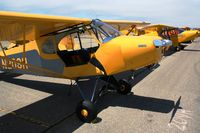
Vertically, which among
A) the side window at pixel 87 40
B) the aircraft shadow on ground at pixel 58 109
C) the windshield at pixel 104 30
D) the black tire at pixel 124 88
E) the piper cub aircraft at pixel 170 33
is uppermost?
the windshield at pixel 104 30

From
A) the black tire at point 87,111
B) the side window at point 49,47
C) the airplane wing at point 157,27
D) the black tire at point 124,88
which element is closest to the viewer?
the black tire at point 87,111

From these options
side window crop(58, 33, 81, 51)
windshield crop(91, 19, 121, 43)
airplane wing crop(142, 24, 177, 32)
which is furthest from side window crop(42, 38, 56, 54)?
airplane wing crop(142, 24, 177, 32)

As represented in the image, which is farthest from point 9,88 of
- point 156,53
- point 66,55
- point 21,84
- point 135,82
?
point 156,53

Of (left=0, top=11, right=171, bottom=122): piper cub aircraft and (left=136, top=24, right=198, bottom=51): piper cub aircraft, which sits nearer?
(left=0, top=11, right=171, bottom=122): piper cub aircraft

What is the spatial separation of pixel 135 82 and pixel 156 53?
12.3ft

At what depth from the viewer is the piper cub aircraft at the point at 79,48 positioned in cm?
554

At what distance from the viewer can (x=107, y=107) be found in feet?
21.1

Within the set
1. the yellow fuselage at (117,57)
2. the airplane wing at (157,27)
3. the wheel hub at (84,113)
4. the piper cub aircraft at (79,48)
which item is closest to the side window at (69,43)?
the piper cub aircraft at (79,48)

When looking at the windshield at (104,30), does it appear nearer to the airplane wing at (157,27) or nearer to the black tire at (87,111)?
the black tire at (87,111)

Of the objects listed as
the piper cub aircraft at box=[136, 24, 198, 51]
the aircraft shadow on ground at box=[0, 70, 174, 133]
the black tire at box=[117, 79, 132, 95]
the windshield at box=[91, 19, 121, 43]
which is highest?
A: the windshield at box=[91, 19, 121, 43]

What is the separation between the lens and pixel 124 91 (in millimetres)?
7562

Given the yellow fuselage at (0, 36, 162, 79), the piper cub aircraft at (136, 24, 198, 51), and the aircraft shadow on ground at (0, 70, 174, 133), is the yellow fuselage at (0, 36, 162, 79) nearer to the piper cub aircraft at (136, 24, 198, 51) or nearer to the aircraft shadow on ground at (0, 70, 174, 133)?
the aircraft shadow on ground at (0, 70, 174, 133)

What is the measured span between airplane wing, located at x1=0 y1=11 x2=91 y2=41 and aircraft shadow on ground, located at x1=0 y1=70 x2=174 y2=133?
2013 mm

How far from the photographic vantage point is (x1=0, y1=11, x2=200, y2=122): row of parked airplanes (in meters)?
5.54
